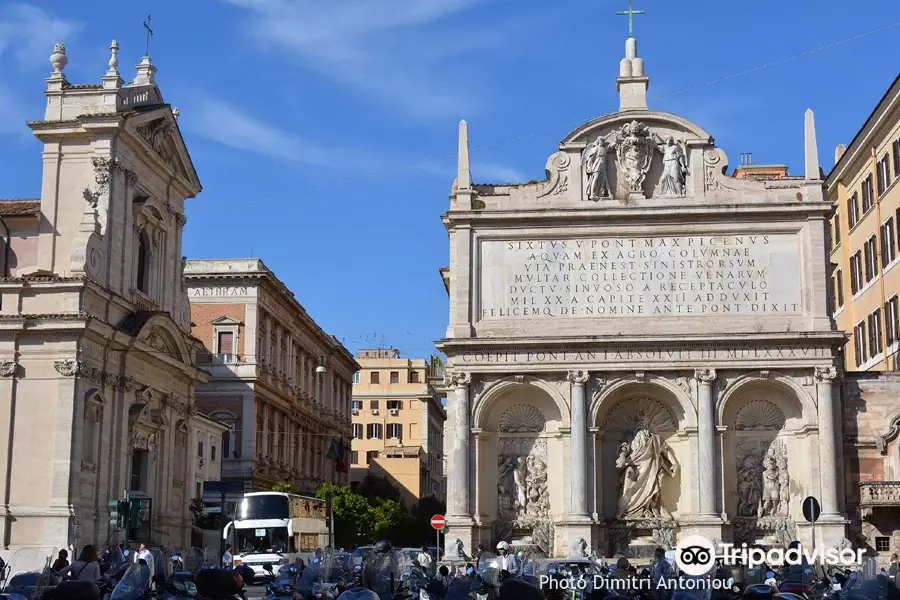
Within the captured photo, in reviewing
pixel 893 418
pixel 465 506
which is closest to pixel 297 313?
pixel 465 506

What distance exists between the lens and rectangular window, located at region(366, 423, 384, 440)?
10269cm

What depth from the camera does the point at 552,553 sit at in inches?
1533

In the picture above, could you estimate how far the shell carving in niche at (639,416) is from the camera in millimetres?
40156

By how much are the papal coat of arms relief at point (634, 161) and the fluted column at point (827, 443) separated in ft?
23.7

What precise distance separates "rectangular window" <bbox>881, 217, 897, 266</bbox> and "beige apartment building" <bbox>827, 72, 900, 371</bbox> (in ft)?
0.09

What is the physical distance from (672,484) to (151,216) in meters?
20.8

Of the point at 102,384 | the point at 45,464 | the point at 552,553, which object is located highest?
the point at 102,384

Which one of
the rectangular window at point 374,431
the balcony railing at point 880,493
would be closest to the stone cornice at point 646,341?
the balcony railing at point 880,493

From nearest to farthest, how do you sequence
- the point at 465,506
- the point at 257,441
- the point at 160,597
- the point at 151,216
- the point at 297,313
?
the point at 160,597 → the point at 465,506 → the point at 151,216 → the point at 257,441 → the point at 297,313

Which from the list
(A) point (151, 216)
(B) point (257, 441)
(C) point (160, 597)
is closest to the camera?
(C) point (160, 597)

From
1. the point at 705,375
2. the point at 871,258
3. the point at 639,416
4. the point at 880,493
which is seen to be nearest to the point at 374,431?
the point at 871,258

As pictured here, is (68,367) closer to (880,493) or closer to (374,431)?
(880,493)

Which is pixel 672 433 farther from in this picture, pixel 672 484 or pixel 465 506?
pixel 465 506

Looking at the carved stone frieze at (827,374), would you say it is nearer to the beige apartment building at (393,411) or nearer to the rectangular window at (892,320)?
the rectangular window at (892,320)
